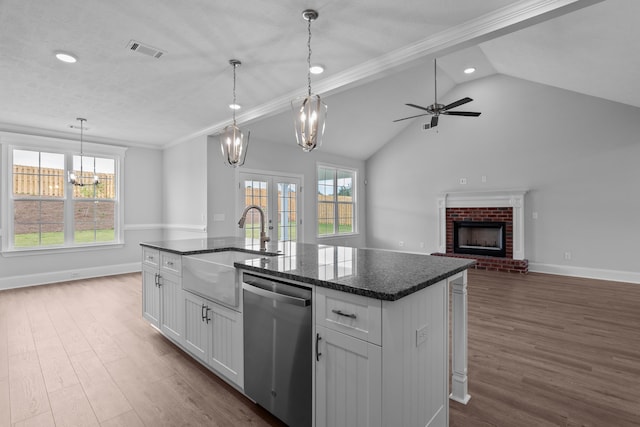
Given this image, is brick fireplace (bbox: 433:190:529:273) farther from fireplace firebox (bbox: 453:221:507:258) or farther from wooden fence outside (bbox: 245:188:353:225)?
wooden fence outside (bbox: 245:188:353:225)

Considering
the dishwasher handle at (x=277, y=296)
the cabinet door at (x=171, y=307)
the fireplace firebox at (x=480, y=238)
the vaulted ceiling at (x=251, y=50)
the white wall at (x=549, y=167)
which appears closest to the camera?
the dishwasher handle at (x=277, y=296)

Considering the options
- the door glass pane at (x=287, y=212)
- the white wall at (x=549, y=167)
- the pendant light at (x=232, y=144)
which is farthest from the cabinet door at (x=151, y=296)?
the white wall at (x=549, y=167)

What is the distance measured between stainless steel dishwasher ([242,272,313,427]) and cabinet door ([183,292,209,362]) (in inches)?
22.4

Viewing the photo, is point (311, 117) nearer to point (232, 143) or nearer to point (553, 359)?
point (232, 143)

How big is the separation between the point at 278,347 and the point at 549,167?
6479mm

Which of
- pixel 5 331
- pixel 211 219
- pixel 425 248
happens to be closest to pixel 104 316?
pixel 5 331

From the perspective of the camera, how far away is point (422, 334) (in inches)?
59.2

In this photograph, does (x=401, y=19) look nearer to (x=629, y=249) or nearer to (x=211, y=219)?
(x=211, y=219)

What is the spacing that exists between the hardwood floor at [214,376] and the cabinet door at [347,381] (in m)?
0.63

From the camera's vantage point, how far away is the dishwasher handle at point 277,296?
5.17 ft

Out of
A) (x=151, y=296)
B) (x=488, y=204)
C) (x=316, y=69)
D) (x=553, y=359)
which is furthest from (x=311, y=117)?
(x=488, y=204)

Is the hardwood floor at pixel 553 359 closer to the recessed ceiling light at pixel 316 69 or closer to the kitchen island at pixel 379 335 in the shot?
the kitchen island at pixel 379 335

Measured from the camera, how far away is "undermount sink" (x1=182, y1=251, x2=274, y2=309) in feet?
6.84

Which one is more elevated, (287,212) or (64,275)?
(287,212)
